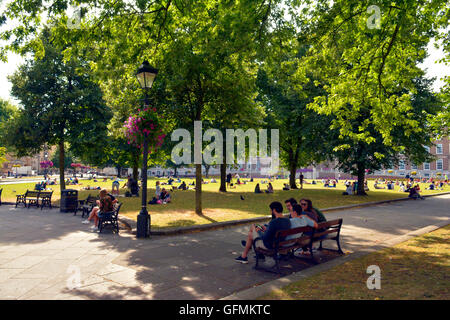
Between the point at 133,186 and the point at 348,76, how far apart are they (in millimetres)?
17650

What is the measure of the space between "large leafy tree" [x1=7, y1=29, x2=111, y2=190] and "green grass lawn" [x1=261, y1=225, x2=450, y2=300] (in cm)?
2067

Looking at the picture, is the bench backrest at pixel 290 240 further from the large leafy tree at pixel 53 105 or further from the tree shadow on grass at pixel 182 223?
the large leafy tree at pixel 53 105

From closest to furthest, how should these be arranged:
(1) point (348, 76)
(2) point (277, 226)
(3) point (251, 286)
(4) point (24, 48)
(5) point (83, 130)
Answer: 1. (3) point (251, 286)
2. (2) point (277, 226)
3. (4) point (24, 48)
4. (1) point (348, 76)
5. (5) point (83, 130)

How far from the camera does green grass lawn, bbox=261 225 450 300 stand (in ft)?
15.1

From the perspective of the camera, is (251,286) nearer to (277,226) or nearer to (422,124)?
(277,226)

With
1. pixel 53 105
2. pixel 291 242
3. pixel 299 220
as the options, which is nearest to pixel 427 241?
pixel 299 220

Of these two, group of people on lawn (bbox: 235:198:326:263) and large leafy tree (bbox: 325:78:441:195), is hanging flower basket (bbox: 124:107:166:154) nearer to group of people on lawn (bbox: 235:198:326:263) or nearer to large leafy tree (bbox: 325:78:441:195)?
group of people on lawn (bbox: 235:198:326:263)

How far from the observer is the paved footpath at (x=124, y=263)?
4.91 metres

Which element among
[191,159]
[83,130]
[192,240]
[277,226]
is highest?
[83,130]

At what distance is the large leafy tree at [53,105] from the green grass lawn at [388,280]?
20.7 m

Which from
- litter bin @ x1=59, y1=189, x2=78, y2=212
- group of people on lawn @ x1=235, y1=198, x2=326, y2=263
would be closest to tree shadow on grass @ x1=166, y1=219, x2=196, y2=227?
A: group of people on lawn @ x1=235, y1=198, x2=326, y2=263

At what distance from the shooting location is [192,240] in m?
8.66
